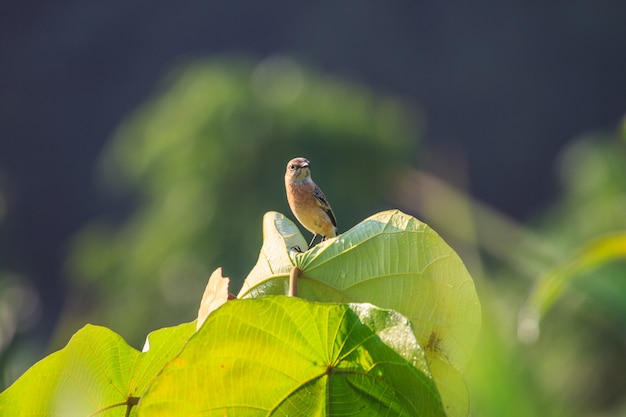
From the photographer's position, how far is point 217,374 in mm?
980

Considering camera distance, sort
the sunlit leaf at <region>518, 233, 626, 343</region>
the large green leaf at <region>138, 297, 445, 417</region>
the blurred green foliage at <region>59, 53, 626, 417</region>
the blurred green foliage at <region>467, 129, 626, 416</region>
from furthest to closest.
A: the blurred green foliage at <region>59, 53, 626, 417</region> → the blurred green foliage at <region>467, 129, 626, 416</region> → the sunlit leaf at <region>518, 233, 626, 343</region> → the large green leaf at <region>138, 297, 445, 417</region>

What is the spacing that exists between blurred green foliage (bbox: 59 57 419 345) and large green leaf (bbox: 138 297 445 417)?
21.1ft

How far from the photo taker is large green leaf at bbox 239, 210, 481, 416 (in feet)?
3.65

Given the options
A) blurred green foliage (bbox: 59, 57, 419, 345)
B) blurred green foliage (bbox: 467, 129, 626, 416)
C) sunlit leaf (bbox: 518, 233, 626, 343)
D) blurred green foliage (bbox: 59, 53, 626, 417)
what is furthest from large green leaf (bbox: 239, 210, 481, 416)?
blurred green foliage (bbox: 59, 57, 419, 345)

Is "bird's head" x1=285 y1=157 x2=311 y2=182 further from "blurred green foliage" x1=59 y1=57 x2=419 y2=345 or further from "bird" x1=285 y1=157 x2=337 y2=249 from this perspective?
"blurred green foliage" x1=59 y1=57 x2=419 y2=345

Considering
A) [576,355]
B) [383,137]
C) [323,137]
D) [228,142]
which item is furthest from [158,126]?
[576,355]

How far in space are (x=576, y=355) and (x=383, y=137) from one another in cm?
397

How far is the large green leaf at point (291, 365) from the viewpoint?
3.08 ft

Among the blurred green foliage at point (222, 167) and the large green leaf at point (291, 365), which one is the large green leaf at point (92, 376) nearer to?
the large green leaf at point (291, 365)

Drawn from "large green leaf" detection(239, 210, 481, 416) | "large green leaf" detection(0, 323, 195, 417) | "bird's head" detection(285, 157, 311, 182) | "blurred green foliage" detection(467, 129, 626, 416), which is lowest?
"blurred green foliage" detection(467, 129, 626, 416)

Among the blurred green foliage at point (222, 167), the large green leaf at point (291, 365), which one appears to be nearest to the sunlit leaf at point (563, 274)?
the large green leaf at point (291, 365)

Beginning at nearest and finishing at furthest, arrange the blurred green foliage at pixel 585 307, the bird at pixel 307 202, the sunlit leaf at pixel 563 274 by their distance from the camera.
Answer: the sunlit leaf at pixel 563 274 → the bird at pixel 307 202 → the blurred green foliage at pixel 585 307

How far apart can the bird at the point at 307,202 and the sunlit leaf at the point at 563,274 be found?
227 cm

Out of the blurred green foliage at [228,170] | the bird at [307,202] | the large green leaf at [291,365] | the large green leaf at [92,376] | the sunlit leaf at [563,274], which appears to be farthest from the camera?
the blurred green foliage at [228,170]
